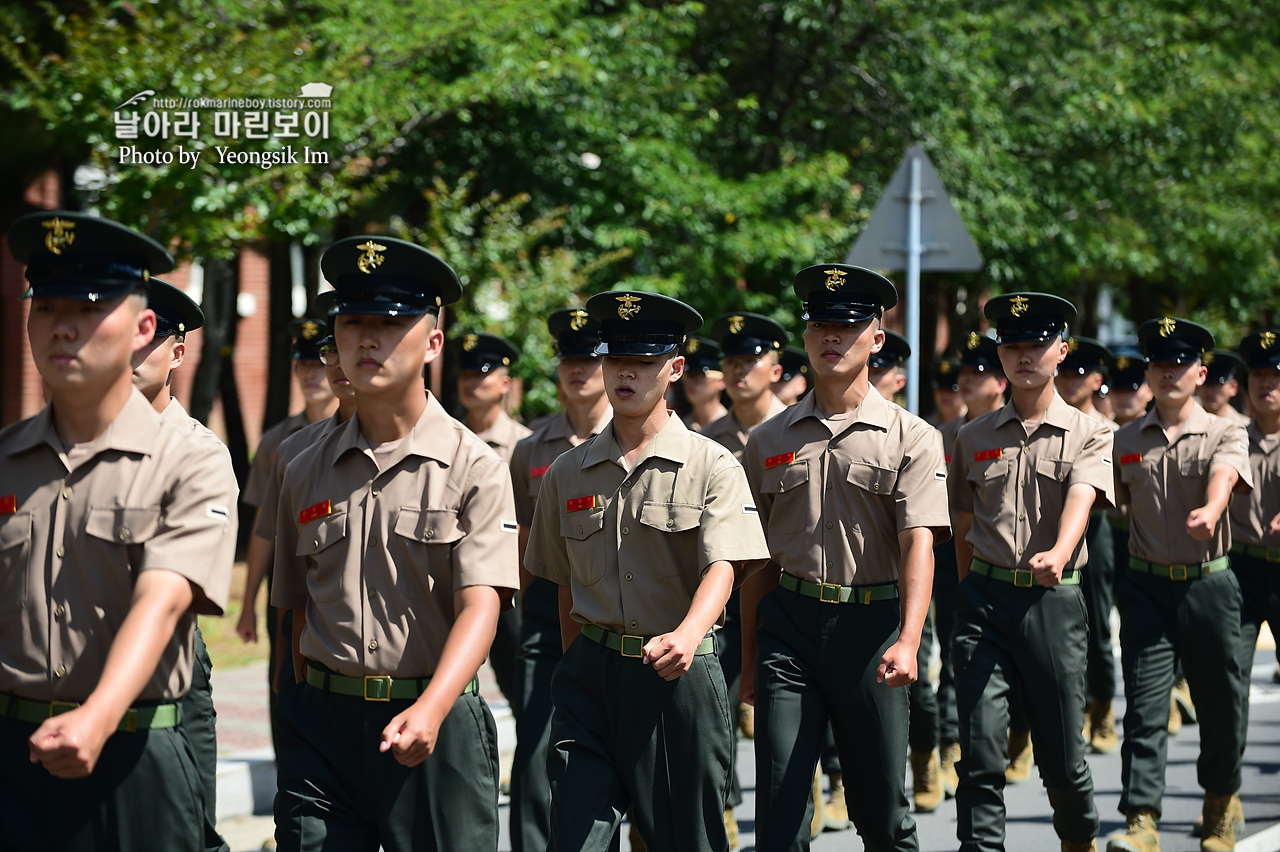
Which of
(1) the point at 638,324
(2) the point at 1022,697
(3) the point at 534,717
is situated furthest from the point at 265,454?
(2) the point at 1022,697

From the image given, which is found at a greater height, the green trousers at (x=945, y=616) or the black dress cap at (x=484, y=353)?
the black dress cap at (x=484, y=353)

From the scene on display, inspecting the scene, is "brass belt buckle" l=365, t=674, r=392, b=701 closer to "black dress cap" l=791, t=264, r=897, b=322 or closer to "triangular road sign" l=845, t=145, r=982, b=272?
"black dress cap" l=791, t=264, r=897, b=322

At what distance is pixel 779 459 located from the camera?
5.63m

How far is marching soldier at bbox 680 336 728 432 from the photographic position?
9117 millimetres

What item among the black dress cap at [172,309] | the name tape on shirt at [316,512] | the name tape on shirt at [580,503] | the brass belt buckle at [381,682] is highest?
the black dress cap at [172,309]

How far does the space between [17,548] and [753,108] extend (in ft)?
40.0

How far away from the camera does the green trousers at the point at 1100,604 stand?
910 centimetres

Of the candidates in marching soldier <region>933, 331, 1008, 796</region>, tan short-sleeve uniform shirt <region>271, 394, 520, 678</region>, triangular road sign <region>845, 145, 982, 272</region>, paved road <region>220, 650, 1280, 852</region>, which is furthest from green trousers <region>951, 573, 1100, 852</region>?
triangular road sign <region>845, 145, 982, 272</region>

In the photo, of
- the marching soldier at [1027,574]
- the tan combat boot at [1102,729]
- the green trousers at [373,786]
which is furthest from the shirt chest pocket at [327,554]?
the tan combat boot at [1102,729]

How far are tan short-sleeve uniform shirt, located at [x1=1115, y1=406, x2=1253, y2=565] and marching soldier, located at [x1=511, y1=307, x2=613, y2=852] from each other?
2.79 metres

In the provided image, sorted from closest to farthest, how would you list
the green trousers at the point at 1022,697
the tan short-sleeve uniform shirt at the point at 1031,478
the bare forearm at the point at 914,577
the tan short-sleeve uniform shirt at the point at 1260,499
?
the bare forearm at the point at 914,577, the green trousers at the point at 1022,697, the tan short-sleeve uniform shirt at the point at 1031,478, the tan short-sleeve uniform shirt at the point at 1260,499

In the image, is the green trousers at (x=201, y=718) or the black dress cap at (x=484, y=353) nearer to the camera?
the green trousers at (x=201, y=718)

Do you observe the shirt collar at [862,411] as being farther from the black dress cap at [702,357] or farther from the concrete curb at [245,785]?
the black dress cap at [702,357]

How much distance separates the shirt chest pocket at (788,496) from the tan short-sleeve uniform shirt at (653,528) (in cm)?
72
